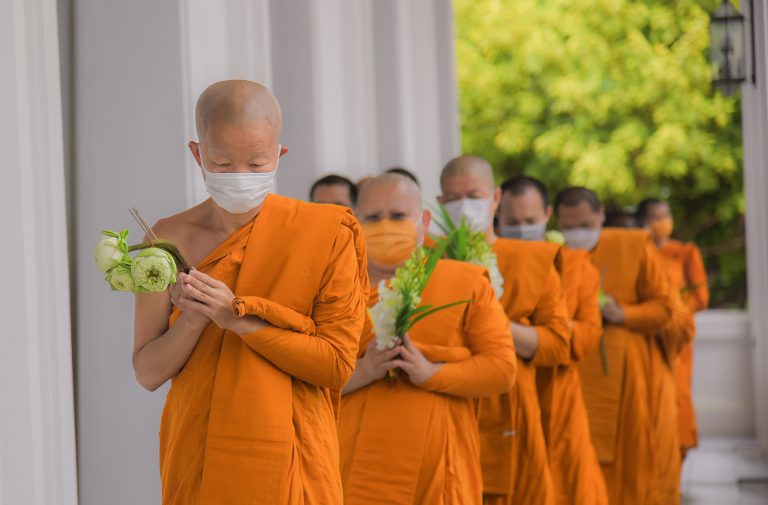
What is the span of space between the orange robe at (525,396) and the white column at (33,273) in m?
2.09

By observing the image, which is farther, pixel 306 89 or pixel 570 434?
pixel 306 89

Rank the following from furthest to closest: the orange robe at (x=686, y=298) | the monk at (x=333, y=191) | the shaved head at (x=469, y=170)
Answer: the orange robe at (x=686, y=298), the monk at (x=333, y=191), the shaved head at (x=469, y=170)

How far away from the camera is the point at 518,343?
5.44 m

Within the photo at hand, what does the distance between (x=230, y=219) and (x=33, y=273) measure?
0.98 m

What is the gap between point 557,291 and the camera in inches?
224

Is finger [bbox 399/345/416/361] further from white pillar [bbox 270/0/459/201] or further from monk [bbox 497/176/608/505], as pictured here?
white pillar [bbox 270/0/459/201]

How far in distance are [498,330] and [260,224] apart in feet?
5.28

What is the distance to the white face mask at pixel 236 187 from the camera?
308 centimetres

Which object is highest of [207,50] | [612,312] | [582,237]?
[207,50]

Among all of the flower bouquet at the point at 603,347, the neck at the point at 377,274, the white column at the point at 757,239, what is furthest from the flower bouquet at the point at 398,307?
the white column at the point at 757,239

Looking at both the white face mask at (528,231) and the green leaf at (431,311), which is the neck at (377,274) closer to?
the green leaf at (431,311)

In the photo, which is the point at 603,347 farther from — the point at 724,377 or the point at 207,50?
the point at 724,377

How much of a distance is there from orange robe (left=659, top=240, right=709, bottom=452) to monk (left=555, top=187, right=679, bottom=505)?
149cm

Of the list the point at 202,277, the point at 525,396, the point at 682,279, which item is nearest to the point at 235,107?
the point at 202,277
